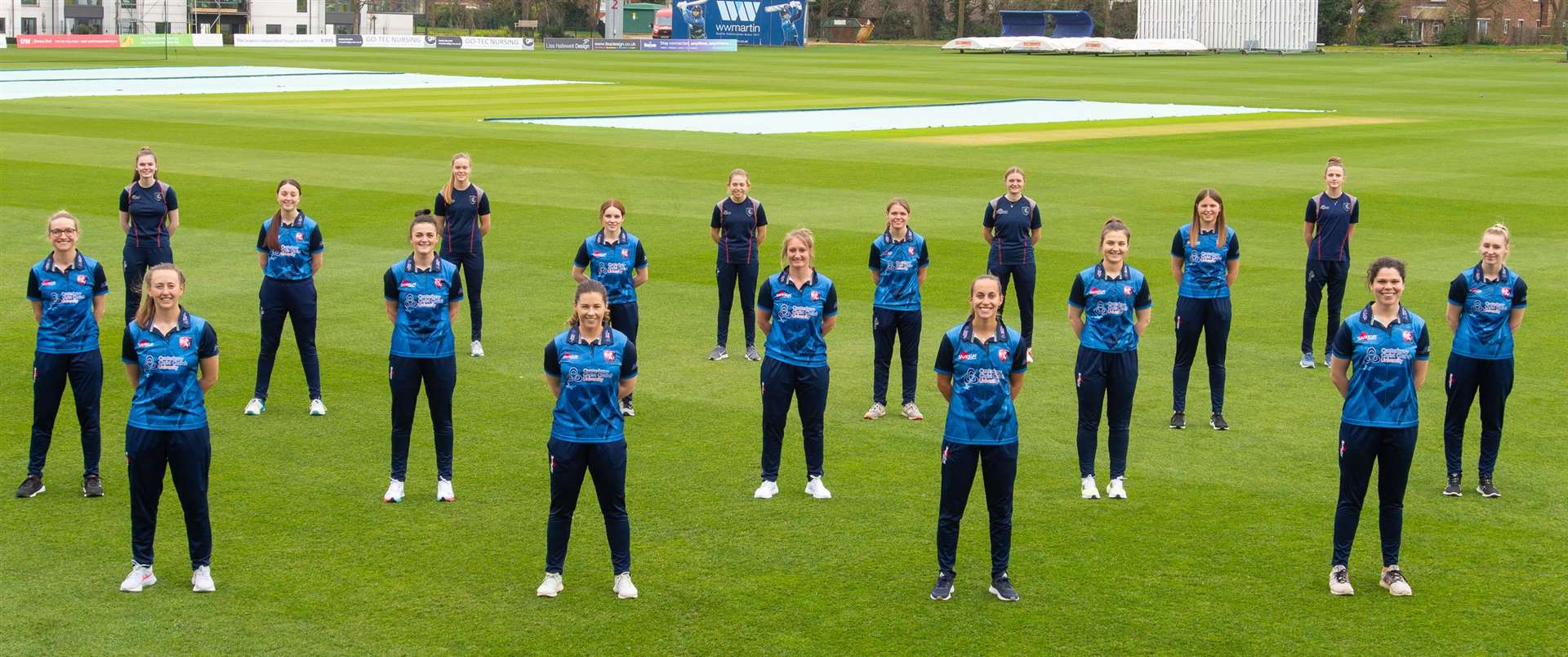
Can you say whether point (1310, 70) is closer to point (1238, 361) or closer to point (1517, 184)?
point (1517, 184)

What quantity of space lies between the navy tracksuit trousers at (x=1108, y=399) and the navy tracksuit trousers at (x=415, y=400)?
15.6ft

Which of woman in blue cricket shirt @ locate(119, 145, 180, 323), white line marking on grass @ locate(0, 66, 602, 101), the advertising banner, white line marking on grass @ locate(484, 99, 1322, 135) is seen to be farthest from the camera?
the advertising banner

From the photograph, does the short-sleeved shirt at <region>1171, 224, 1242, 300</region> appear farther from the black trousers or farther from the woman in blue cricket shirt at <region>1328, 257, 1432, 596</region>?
the black trousers

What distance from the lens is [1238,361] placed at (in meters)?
17.4

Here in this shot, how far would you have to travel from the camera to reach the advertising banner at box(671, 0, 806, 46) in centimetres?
11075

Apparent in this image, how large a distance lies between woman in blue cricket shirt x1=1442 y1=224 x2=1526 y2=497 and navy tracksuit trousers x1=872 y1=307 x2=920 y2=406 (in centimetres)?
458

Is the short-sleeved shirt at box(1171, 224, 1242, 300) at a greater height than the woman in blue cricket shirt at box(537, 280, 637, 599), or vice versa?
the short-sleeved shirt at box(1171, 224, 1242, 300)

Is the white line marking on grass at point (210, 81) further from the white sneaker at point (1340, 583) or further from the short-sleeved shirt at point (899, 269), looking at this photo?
the white sneaker at point (1340, 583)

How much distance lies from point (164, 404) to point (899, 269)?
6900 mm

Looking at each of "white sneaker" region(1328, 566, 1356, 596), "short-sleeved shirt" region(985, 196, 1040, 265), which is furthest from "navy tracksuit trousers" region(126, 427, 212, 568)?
"short-sleeved shirt" region(985, 196, 1040, 265)

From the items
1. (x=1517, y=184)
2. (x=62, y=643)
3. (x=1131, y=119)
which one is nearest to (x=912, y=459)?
(x=62, y=643)

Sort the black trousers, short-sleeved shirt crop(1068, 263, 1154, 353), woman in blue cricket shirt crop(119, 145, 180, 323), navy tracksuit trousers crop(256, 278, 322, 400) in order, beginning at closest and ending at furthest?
short-sleeved shirt crop(1068, 263, 1154, 353)
navy tracksuit trousers crop(256, 278, 322, 400)
woman in blue cricket shirt crop(119, 145, 180, 323)
the black trousers

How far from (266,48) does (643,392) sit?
89.9m

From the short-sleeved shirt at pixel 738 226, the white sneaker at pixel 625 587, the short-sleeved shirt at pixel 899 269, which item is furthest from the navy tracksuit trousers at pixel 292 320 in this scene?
the white sneaker at pixel 625 587
